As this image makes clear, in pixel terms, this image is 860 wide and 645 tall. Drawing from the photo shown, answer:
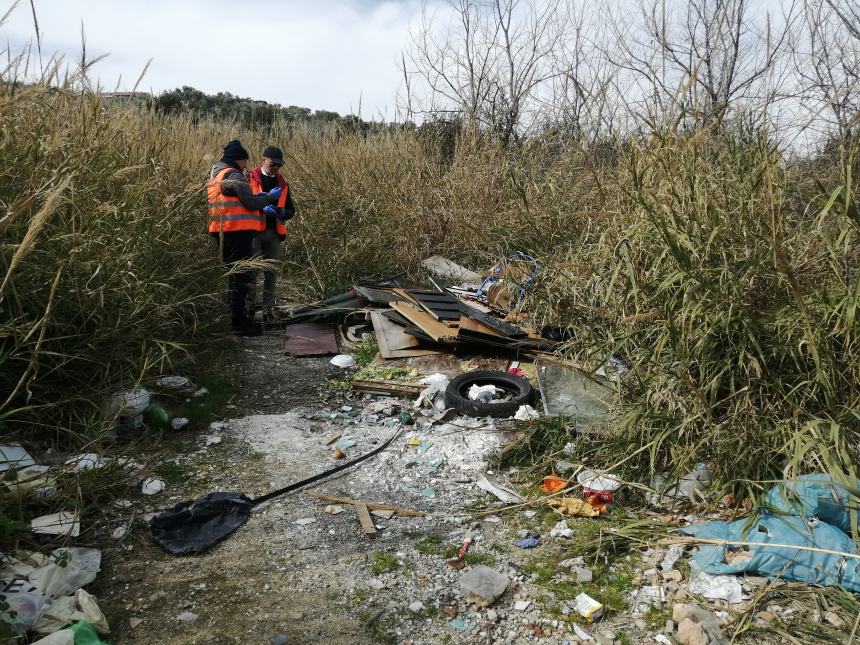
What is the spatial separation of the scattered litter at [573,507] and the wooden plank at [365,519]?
3.28 ft

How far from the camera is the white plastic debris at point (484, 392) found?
15.4ft

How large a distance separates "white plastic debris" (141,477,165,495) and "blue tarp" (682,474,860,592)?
2871 mm

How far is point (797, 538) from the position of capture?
104 inches

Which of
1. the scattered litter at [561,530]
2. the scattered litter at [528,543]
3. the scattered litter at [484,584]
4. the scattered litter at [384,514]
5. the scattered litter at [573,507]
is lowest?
the scattered litter at [384,514]

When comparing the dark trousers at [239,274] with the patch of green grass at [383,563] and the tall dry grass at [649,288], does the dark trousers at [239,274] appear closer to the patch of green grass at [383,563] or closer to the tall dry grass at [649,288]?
the tall dry grass at [649,288]

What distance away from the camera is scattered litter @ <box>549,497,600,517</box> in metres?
3.27

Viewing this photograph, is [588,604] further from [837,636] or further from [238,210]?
[238,210]

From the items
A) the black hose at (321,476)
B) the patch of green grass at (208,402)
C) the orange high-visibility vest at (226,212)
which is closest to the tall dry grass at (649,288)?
the patch of green grass at (208,402)

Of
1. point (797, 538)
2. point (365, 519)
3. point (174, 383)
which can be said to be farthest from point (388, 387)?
point (797, 538)

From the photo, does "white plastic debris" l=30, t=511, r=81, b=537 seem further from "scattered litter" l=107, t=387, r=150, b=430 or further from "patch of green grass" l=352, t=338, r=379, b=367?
"patch of green grass" l=352, t=338, r=379, b=367

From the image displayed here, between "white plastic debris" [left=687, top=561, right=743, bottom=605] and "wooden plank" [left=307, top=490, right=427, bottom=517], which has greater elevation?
"white plastic debris" [left=687, top=561, right=743, bottom=605]

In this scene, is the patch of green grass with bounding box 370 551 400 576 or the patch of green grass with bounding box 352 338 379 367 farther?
the patch of green grass with bounding box 352 338 379 367

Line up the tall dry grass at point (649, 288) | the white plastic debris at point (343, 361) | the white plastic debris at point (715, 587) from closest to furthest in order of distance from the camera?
the white plastic debris at point (715, 587) < the tall dry grass at point (649, 288) < the white plastic debris at point (343, 361)

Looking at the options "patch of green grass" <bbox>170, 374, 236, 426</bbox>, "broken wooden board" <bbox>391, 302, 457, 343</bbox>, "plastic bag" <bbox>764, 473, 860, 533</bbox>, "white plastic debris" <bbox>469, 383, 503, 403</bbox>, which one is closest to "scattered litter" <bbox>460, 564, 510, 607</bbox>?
"plastic bag" <bbox>764, 473, 860, 533</bbox>
